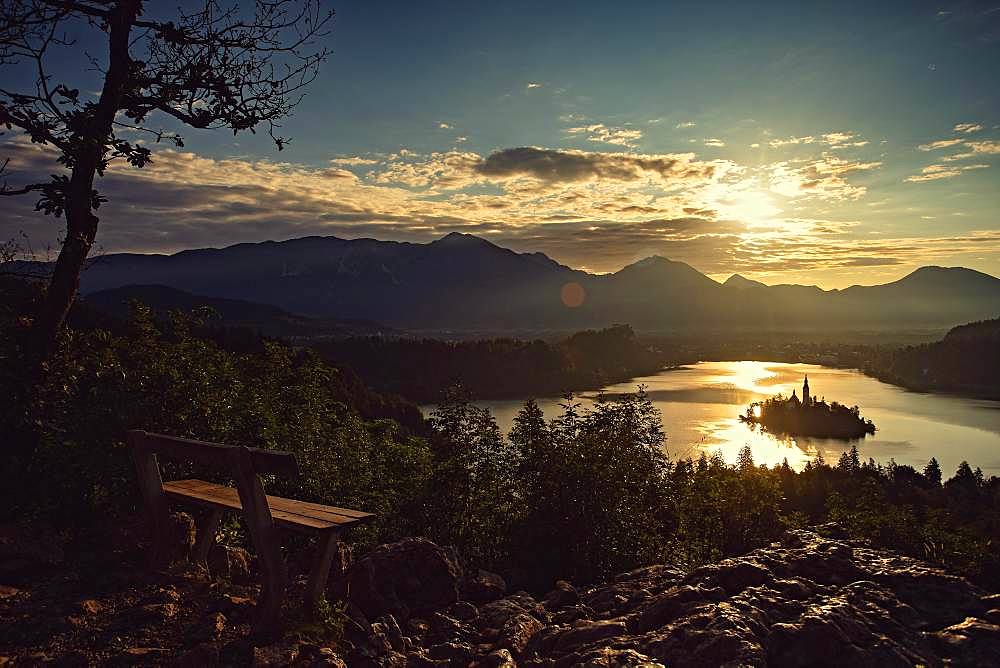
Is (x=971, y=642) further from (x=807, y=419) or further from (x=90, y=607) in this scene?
(x=807, y=419)

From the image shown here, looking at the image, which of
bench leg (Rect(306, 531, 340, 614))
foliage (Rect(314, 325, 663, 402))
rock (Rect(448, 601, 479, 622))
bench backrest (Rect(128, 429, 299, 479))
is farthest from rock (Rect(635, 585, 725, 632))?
foliage (Rect(314, 325, 663, 402))

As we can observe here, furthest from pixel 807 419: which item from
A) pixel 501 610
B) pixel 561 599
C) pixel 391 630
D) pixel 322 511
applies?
pixel 322 511

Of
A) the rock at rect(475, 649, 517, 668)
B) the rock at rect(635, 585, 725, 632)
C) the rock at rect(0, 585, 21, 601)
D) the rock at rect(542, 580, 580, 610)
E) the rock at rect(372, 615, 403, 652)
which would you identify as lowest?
the rock at rect(542, 580, 580, 610)

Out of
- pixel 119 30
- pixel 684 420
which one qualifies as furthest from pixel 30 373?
pixel 684 420

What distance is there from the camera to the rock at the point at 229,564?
19.3 feet

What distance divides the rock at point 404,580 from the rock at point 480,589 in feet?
1.01

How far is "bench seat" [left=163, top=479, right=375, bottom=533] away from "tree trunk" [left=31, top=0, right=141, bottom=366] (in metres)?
1.85

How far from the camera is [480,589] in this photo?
7211 millimetres

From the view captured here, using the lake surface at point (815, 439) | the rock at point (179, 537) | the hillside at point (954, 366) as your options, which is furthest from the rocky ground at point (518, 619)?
the hillside at point (954, 366)

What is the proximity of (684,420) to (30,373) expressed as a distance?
85807 millimetres

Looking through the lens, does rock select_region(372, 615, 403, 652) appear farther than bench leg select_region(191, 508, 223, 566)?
No

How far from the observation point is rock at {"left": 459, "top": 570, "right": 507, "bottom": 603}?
23.3ft

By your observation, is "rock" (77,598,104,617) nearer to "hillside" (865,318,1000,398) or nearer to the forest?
the forest

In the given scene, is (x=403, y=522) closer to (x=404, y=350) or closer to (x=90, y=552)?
(x=90, y=552)
